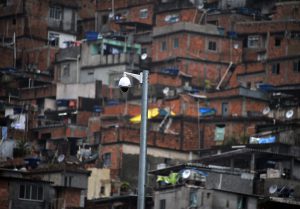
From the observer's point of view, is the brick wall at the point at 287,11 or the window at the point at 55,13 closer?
the brick wall at the point at 287,11

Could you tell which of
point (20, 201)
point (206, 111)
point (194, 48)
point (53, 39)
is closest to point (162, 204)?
point (20, 201)

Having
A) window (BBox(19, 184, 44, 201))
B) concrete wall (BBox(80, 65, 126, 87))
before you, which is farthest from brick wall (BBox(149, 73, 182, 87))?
window (BBox(19, 184, 44, 201))

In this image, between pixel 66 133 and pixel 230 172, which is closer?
pixel 230 172

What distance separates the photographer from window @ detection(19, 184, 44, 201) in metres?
55.0

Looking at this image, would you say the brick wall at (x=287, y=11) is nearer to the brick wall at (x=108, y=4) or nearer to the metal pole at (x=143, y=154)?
the brick wall at (x=108, y=4)

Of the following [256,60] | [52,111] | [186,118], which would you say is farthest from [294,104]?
[52,111]

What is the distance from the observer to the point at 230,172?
58.3 meters

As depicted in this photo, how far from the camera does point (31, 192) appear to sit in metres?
55.5

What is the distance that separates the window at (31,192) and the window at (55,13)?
41070mm

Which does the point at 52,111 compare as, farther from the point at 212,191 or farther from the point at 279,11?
the point at 212,191

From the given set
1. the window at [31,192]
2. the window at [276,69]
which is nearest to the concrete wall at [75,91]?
the window at [276,69]

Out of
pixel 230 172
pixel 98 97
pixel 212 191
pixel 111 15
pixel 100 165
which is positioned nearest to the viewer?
pixel 212 191

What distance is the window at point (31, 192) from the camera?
180 feet

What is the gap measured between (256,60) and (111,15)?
59.7 ft
